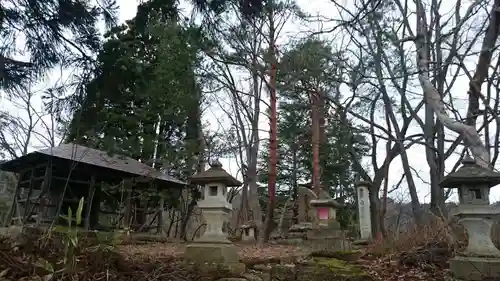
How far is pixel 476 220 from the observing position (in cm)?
425

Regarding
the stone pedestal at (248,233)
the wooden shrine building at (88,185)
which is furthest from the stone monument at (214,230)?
the stone pedestal at (248,233)

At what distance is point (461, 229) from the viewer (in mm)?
5289

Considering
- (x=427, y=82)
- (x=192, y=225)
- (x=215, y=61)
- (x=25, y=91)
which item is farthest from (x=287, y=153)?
(x=25, y=91)

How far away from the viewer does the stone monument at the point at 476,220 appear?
4.04 metres

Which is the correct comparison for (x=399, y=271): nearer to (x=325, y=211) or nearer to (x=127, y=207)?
(x=325, y=211)

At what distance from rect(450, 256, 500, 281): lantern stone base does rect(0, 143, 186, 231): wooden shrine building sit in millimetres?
7951

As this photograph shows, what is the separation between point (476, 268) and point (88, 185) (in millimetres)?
9664

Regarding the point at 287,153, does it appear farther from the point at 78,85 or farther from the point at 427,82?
the point at 78,85

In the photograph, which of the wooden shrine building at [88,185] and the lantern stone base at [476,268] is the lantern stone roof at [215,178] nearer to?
the lantern stone base at [476,268]

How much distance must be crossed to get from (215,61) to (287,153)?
785 cm

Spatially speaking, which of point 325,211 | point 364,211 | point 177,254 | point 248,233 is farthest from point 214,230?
point 248,233

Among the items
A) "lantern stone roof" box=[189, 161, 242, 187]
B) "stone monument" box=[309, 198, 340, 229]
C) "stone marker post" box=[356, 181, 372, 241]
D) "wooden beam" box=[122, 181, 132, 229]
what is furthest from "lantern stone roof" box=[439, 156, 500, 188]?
"wooden beam" box=[122, 181, 132, 229]

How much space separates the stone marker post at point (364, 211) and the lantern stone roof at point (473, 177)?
5.47 metres

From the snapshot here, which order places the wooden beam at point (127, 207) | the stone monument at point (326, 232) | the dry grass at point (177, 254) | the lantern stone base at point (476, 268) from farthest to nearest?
the wooden beam at point (127, 207) → the stone monument at point (326, 232) → the dry grass at point (177, 254) → the lantern stone base at point (476, 268)
